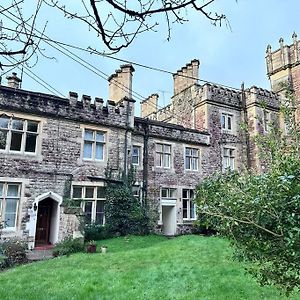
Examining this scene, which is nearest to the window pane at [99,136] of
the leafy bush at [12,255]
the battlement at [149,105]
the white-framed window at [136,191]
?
the white-framed window at [136,191]

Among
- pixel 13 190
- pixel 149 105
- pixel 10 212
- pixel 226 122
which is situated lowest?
pixel 10 212

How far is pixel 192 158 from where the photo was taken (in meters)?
20.3

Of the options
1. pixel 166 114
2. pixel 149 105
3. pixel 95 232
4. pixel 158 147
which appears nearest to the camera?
pixel 95 232

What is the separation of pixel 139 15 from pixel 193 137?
18392 millimetres

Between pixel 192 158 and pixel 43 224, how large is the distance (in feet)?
32.6

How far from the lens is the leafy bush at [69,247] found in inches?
477

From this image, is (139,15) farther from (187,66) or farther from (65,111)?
(187,66)

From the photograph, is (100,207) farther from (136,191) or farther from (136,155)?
(136,155)

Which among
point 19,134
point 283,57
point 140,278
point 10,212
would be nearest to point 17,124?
point 19,134

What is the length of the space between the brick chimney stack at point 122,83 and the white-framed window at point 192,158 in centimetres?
526

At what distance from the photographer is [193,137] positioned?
66.6ft

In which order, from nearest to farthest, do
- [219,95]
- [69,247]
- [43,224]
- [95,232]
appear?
[69,247], [95,232], [43,224], [219,95]

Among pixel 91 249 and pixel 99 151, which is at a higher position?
pixel 99 151

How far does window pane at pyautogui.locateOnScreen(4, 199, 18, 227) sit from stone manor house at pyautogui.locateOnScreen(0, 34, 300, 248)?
1.6 inches
